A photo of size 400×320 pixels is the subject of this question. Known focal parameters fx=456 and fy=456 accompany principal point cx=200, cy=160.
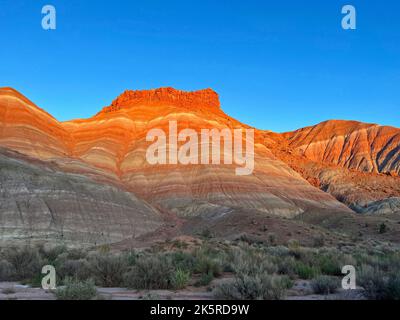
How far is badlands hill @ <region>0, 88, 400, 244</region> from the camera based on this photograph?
162 feet

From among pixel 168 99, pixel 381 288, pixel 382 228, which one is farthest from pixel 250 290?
pixel 168 99

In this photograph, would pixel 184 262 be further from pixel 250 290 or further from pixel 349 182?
pixel 349 182

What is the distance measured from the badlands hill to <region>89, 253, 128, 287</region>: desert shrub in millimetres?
30296

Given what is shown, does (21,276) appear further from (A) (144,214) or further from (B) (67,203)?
(A) (144,214)

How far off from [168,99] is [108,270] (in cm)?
12160

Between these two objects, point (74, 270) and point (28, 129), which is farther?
point (28, 129)

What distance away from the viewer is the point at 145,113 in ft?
390

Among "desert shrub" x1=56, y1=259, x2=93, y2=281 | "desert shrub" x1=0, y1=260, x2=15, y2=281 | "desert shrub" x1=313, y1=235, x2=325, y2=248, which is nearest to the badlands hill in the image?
"desert shrub" x1=313, y1=235, x2=325, y2=248

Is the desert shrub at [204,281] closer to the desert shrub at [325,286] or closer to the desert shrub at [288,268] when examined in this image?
the desert shrub at [288,268]

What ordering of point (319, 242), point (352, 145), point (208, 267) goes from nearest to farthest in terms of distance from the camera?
point (208, 267) → point (319, 242) → point (352, 145)

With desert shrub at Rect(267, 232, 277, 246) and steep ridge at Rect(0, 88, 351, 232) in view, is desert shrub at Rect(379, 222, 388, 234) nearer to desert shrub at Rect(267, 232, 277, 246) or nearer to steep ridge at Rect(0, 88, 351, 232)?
desert shrub at Rect(267, 232, 277, 246)

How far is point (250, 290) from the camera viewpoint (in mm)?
9766

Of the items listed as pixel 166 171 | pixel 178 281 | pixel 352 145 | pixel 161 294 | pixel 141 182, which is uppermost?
pixel 352 145
